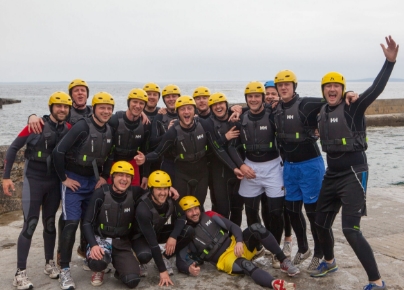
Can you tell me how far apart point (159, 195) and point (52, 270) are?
5.49ft

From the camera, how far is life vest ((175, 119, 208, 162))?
6281 millimetres

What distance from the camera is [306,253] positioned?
6164mm

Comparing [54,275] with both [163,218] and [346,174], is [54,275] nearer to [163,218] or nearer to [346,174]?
[163,218]

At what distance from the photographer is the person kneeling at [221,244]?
18.5ft

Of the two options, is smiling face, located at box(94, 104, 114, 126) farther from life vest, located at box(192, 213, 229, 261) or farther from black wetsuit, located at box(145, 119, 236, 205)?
life vest, located at box(192, 213, 229, 261)

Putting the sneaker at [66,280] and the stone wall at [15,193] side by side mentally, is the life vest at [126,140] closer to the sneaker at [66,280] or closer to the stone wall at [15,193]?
the sneaker at [66,280]

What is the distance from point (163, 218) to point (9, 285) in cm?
204

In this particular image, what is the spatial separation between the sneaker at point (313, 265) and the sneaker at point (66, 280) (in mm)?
2955

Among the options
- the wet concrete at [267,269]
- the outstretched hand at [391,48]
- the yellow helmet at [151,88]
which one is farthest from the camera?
the yellow helmet at [151,88]

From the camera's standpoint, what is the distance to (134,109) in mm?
6270

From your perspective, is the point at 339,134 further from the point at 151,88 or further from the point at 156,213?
the point at 151,88

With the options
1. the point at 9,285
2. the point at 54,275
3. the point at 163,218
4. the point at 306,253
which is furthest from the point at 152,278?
the point at 306,253

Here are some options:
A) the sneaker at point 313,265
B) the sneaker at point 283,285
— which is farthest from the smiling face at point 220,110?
the sneaker at point 283,285

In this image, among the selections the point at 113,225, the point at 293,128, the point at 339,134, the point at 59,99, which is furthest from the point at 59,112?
the point at 339,134
